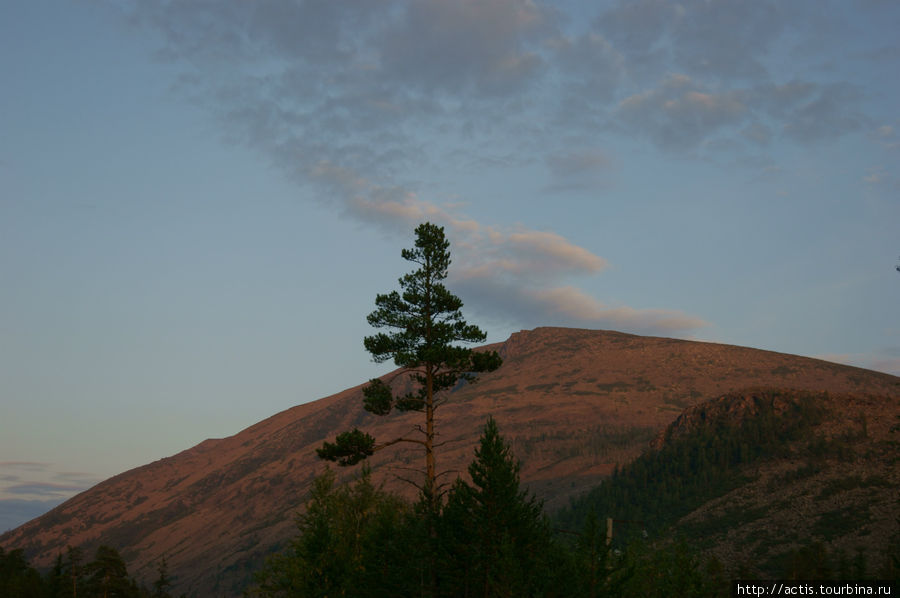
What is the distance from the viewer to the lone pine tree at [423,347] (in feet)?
117

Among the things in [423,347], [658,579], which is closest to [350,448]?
[423,347]

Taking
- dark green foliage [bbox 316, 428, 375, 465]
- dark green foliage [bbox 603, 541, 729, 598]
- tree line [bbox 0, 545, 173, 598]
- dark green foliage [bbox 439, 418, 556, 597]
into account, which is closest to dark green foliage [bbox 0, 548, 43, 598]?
tree line [bbox 0, 545, 173, 598]

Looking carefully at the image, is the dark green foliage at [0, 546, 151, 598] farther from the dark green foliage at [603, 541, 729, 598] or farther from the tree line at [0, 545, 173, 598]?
the dark green foliage at [603, 541, 729, 598]

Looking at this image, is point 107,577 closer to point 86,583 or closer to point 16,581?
point 86,583

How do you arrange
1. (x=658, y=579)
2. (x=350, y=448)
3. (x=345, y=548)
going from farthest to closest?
1. (x=658, y=579)
2. (x=345, y=548)
3. (x=350, y=448)

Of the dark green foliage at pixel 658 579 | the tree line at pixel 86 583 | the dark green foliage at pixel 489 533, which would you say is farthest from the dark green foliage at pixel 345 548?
the tree line at pixel 86 583

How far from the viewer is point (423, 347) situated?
3684 centimetres

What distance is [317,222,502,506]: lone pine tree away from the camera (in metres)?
35.7

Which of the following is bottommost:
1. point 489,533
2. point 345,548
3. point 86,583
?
point 86,583

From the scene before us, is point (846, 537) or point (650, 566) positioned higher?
point (650, 566)

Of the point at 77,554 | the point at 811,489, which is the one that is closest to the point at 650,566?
the point at 77,554

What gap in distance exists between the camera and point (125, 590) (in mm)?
79750

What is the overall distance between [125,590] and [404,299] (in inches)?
2370

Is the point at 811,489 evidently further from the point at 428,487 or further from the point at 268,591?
the point at 428,487
